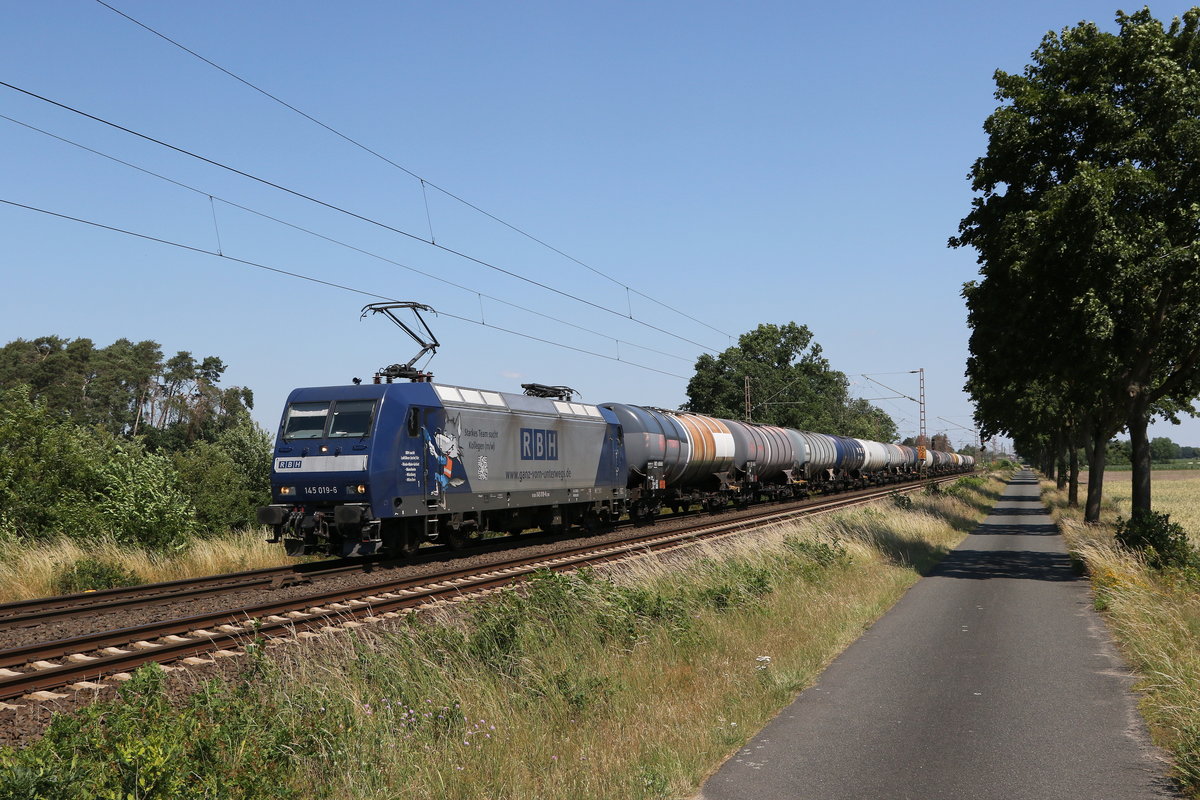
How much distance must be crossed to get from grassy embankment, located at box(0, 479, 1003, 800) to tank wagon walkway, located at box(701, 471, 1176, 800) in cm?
40

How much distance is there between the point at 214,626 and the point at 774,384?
103 metres

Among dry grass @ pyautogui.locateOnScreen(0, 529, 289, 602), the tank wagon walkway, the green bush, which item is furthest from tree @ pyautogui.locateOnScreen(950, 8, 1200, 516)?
dry grass @ pyautogui.locateOnScreen(0, 529, 289, 602)

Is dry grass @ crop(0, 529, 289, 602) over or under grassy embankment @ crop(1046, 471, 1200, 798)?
under

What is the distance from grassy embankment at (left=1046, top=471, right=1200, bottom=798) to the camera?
7137 millimetres

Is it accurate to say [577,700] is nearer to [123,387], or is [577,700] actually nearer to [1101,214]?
[1101,214]

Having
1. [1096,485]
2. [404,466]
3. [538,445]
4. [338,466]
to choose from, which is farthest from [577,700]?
[1096,485]

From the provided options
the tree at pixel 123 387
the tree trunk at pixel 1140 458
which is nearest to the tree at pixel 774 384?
the tree at pixel 123 387

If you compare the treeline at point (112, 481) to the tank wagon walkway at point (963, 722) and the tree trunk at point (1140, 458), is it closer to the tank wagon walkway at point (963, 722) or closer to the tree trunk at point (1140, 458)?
the tank wagon walkway at point (963, 722)

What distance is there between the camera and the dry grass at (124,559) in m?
15.9

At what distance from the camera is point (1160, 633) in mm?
10617

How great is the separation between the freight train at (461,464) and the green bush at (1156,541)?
13210 mm

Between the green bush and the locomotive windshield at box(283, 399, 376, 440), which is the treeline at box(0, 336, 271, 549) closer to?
the locomotive windshield at box(283, 399, 376, 440)

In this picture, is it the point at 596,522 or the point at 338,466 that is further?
the point at 596,522

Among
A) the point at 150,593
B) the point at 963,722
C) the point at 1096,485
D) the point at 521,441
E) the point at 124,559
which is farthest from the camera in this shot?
the point at 1096,485
